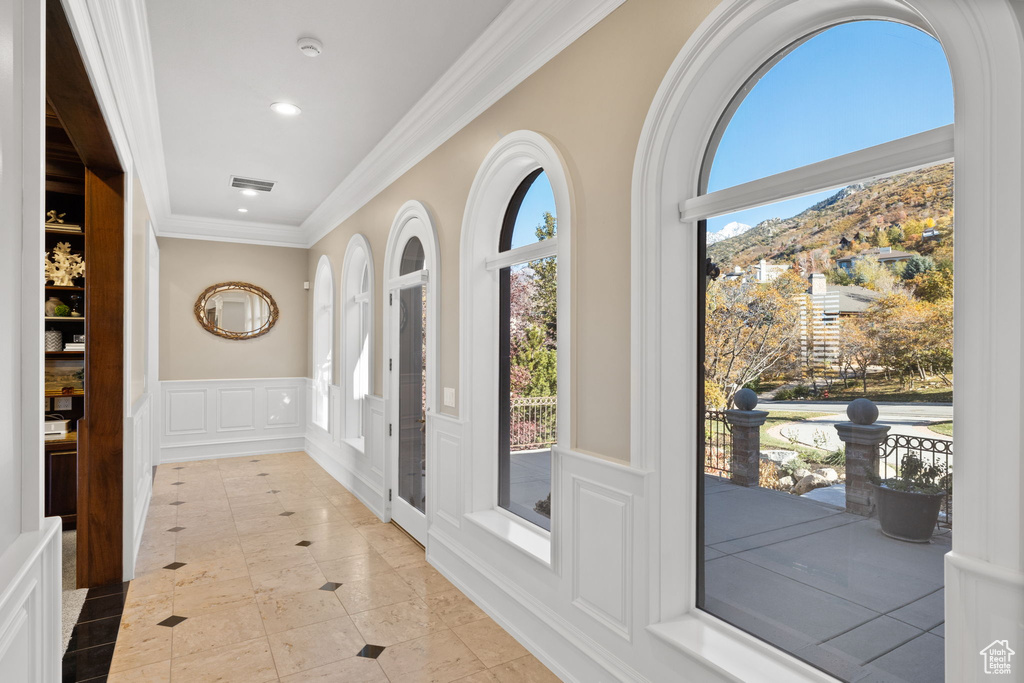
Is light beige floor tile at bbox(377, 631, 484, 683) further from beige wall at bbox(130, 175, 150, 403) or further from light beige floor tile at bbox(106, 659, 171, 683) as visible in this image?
beige wall at bbox(130, 175, 150, 403)

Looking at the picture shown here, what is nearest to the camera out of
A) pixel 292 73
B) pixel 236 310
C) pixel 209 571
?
pixel 292 73

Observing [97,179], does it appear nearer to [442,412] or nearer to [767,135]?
[442,412]

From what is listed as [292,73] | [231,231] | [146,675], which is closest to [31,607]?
[146,675]

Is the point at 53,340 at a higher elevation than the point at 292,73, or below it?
below

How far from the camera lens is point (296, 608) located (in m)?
2.99

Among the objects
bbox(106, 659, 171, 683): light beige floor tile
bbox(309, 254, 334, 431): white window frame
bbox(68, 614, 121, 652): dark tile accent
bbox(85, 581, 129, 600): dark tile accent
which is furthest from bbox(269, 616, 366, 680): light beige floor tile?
bbox(309, 254, 334, 431): white window frame

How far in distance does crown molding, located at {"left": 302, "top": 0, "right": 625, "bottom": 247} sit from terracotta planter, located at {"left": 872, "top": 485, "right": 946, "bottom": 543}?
188cm

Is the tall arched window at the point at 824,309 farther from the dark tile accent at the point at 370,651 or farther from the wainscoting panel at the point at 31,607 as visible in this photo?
the wainscoting panel at the point at 31,607

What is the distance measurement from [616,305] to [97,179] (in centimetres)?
304

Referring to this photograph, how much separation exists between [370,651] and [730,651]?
5.19ft

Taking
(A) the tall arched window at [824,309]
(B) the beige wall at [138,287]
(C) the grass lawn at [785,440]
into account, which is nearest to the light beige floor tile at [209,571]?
(B) the beige wall at [138,287]

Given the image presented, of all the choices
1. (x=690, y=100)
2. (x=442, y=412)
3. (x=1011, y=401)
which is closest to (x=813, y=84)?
(x=690, y=100)

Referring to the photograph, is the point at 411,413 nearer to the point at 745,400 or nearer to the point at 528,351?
the point at 528,351

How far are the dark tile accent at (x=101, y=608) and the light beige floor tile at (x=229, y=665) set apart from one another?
0.74m
